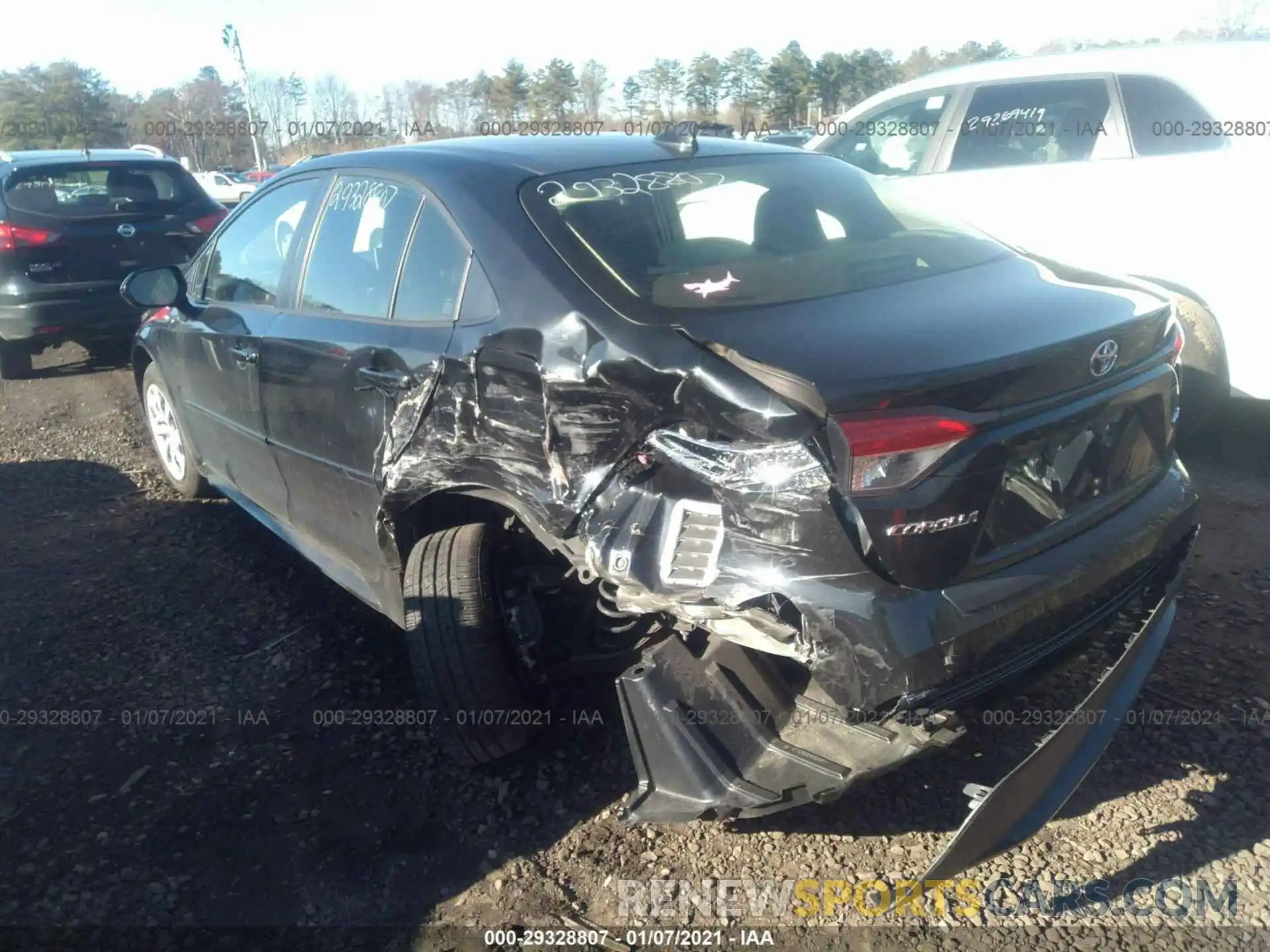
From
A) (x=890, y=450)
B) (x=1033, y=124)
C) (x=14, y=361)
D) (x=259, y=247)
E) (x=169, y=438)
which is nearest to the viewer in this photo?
(x=890, y=450)

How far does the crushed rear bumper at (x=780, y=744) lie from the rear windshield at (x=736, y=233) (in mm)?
865

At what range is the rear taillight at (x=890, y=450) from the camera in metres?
2.05

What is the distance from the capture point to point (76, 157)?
8.10 m

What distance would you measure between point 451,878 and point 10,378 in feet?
25.3

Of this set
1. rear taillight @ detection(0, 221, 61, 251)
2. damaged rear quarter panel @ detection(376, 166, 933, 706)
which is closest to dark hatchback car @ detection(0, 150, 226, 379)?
rear taillight @ detection(0, 221, 61, 251)

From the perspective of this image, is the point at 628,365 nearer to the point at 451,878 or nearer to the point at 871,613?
the point at 871,613

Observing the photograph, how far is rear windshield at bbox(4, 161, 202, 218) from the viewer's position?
25.3ft

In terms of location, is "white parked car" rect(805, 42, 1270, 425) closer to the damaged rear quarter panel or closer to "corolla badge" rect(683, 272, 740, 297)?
"corolla badge" rect(683, 272, 740, 297)

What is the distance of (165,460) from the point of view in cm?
538

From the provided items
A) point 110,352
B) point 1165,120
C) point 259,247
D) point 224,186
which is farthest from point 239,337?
point 224,186

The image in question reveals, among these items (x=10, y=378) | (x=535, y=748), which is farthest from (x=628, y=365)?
(x=10, y=378)

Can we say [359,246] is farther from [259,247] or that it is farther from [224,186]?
[224,186]

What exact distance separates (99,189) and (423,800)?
707 cm

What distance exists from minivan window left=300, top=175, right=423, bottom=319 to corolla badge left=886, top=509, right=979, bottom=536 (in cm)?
175
